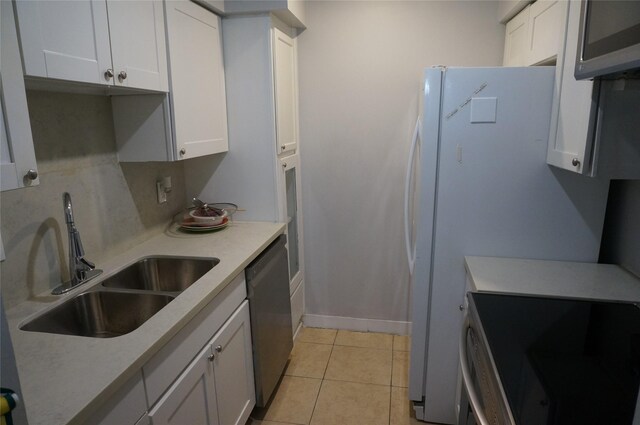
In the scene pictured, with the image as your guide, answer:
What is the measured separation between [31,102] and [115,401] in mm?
1104

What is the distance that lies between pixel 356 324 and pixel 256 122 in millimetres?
1635

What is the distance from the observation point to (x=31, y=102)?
4.80 feet

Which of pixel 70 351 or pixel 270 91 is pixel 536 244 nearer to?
pixel 270 91

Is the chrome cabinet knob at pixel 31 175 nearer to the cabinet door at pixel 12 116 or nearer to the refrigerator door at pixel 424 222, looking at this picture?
the cabinet door at pixel 12 116

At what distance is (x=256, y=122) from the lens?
2326 millimetres

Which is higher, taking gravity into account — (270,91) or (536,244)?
(270,91)

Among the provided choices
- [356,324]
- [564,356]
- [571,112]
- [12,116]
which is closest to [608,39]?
[571,112]

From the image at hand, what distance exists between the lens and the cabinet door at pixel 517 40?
2029 millimetres

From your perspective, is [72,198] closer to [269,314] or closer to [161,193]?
[161,193]

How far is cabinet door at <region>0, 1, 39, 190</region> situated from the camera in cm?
99

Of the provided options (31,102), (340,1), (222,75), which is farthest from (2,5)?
(340,1)

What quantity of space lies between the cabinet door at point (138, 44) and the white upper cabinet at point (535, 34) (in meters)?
1.61

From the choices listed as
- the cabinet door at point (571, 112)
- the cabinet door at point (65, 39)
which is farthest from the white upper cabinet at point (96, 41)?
the cabinet door at point (571, 112)

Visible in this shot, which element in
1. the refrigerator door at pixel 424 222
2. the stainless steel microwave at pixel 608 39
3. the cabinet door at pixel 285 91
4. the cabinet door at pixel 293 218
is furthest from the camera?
the cabinet door at pixel 293 218
